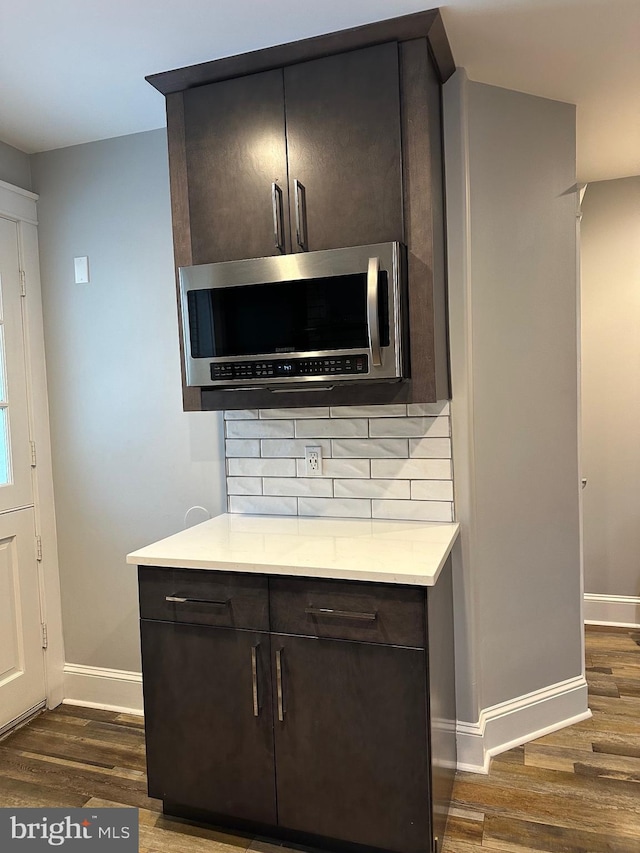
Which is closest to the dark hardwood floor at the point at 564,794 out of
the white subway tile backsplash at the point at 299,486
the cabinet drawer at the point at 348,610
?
the cabinet drawer at the point at 348,610

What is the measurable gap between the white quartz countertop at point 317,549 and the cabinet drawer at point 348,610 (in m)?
0.05

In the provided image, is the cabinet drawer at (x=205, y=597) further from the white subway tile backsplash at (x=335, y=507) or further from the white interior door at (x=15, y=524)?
the white interior door at (x=15, y=524)

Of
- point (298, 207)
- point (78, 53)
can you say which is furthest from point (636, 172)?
point (78, 53)

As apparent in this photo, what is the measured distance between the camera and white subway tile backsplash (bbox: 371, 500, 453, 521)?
2.25m

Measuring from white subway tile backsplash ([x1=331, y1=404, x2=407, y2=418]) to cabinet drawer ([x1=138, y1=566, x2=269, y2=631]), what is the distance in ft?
2.43

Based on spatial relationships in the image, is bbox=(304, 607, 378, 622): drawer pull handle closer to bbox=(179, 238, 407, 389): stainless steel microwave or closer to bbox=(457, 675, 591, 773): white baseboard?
bbox=(179, 238, 407, 389): stainless steel microwave

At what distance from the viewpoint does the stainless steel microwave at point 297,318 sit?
6.15ft

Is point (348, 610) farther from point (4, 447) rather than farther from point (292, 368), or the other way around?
point (4, 447)

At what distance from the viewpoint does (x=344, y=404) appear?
81.7 inches

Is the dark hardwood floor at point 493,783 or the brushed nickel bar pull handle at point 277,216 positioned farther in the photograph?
the brushed nickel bar pull handle at point 277,216

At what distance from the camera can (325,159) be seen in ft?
6.51

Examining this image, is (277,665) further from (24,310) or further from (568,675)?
(24,310)

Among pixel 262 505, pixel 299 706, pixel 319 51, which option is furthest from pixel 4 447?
pixel 319 51

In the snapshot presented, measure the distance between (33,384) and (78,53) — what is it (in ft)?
4.48
